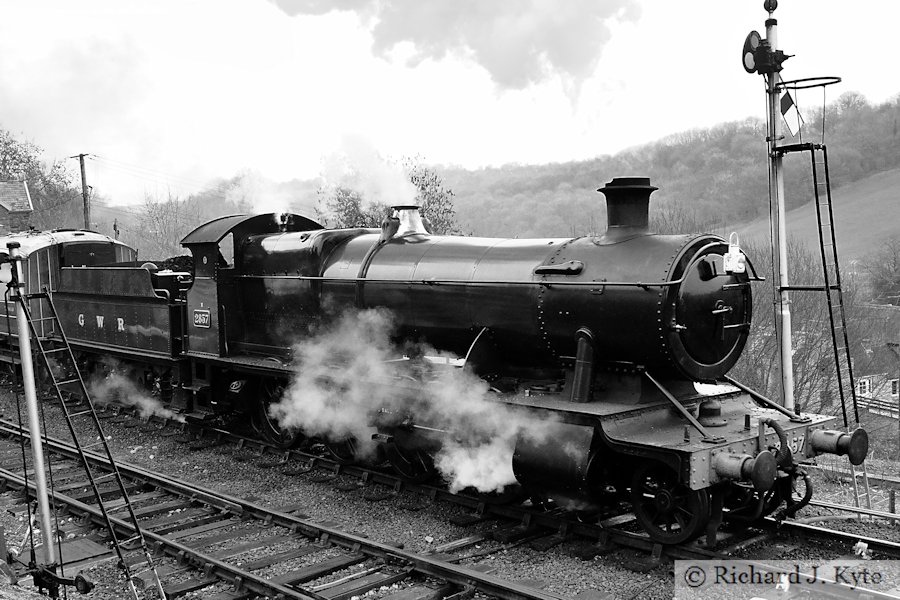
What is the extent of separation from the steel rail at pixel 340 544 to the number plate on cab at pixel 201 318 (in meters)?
1.96

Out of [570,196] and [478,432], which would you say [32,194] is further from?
[478,432]

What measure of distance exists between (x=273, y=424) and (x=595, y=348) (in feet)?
17.2

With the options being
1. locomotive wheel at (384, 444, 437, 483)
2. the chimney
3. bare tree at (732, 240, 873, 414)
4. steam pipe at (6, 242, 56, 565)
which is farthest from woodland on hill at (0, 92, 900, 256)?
steam pipe at (6, 242, 56, 565)

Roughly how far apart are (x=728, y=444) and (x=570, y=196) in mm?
33115

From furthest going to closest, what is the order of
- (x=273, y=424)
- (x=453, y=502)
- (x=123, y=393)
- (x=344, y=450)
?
(x=123, y=393), (x=273, y=424), (x=344, y=450), (x=453, y=502)

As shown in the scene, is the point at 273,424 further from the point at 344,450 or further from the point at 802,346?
the point at 802,346

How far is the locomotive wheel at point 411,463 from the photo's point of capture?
26.8ft

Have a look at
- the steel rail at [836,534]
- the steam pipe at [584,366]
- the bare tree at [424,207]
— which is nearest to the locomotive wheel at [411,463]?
the steam pipe at [584,366]

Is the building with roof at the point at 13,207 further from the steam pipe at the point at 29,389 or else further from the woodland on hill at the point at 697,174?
the steam pipe at the point at 29,389

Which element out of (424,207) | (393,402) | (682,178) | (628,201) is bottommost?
(393,402)

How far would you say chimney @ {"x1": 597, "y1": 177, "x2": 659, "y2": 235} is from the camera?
683 centimetres

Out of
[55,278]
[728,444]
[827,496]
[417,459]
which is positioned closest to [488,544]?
[417,459]

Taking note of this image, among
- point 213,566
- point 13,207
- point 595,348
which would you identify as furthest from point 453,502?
point 13,207

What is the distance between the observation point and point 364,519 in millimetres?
7734
